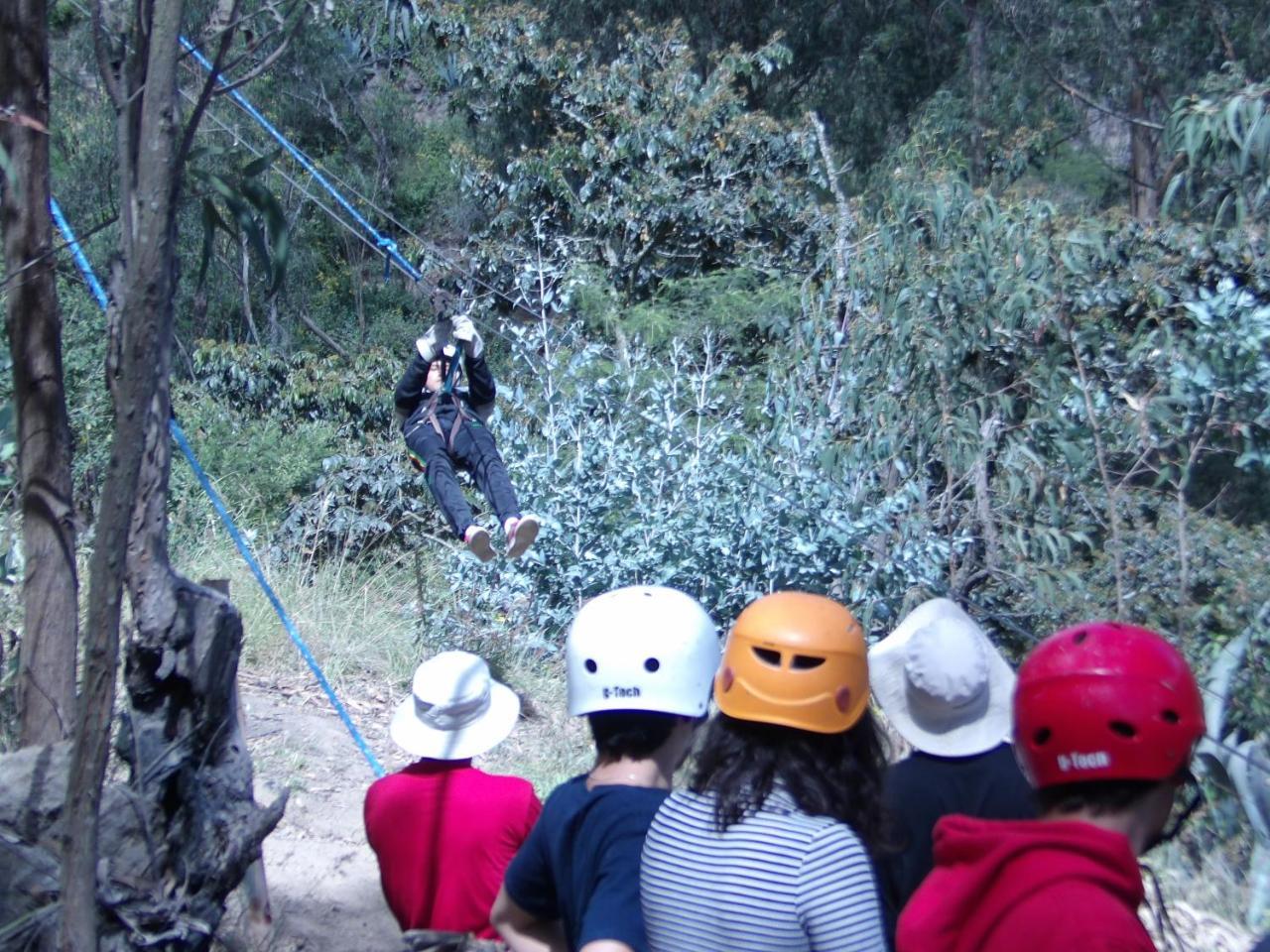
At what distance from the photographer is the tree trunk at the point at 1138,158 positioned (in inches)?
642

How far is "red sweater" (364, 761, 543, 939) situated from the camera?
3.10m

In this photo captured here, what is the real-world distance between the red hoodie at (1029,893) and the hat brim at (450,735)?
166 centimetres

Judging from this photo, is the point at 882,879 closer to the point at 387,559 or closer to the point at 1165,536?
the point at 1165,536

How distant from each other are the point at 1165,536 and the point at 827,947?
508 cm

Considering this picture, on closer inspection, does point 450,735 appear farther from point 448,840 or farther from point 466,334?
point 466,334

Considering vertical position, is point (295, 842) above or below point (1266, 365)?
below

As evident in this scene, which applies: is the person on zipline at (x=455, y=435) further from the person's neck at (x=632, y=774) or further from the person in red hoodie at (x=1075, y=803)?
the person in red hoodie at (x=1075, y=803)

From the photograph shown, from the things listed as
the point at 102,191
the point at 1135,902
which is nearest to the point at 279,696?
the point at 1135,902

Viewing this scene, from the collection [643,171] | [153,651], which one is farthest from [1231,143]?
[643,171]

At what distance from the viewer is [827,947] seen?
2.00 m

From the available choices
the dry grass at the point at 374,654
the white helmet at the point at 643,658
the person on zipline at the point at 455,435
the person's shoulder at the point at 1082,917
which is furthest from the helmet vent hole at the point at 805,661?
the person on zipline at the point at 455,435

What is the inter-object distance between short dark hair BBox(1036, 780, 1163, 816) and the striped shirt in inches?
15.7

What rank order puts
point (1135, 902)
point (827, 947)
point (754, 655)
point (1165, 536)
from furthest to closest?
point (1165, 536) < point (754, 655) < point (827, 947) < point (1135, 902)

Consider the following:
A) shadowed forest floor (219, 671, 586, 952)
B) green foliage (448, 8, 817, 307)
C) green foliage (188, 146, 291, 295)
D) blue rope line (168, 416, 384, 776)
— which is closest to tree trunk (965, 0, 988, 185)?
green foliage (448, 8, 817, 307)
